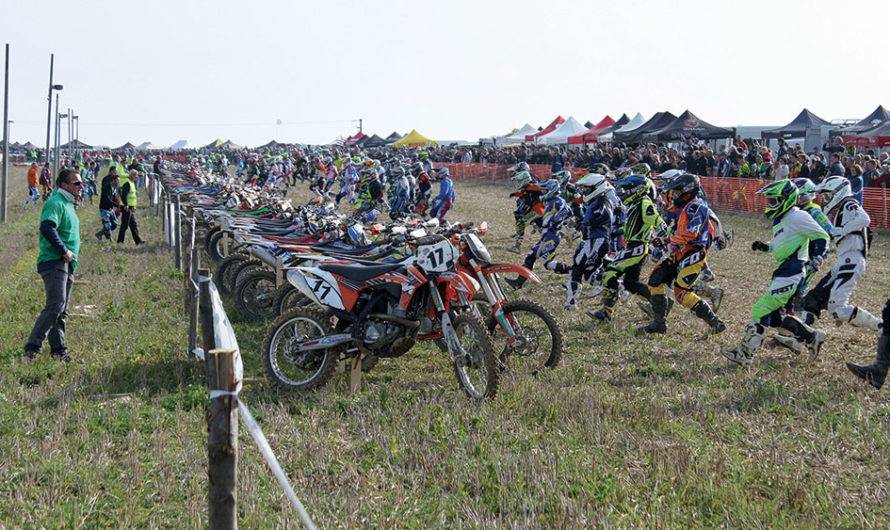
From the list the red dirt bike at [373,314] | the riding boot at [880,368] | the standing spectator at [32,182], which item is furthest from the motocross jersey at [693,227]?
the standing spectator at [32,182]

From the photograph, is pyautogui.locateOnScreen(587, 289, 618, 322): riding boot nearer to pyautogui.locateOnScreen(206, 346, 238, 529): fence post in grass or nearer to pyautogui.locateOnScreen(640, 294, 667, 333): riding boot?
pyautogui.locateOnScreen(640, 294, 667, 333): riding boot

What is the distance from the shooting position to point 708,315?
7.91 metres

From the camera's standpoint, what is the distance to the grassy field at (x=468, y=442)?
3957 millimetres

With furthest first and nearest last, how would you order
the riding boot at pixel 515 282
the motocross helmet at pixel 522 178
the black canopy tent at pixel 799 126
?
the black canopy tent at pixel 799 126 → the motocross helmet at pixel 522 178 → the riding boot at pixel 515 282

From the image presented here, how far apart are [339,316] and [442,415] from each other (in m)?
1.39

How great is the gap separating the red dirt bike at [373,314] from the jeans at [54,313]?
2.03 metres

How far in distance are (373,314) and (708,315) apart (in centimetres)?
382

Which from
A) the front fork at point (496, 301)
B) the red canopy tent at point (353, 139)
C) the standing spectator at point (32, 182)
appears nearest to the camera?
the front fork at point (496, 301)

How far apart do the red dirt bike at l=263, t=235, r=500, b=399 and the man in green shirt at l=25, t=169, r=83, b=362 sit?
206cm

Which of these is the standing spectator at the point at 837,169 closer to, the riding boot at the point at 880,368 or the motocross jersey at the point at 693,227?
the motocross jersey at the point at 693,227

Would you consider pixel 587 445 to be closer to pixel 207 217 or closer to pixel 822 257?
pixel 822 257

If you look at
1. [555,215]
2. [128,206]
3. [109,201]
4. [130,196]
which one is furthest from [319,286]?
[109,201]

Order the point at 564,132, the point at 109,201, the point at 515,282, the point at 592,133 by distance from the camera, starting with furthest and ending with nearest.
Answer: the point at 564,132
the point at 592,133
the point at 109,201
the point at 515,282

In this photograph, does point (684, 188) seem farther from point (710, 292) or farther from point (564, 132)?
point (564, 132)
